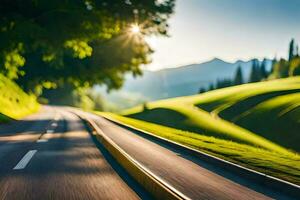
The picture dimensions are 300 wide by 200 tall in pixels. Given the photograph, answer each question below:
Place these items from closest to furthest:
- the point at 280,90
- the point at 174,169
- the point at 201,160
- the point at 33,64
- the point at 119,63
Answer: the point at 174,169 → the point at 201,160 → the point at 119,63 → the point at 33,64 → the point at 280,90

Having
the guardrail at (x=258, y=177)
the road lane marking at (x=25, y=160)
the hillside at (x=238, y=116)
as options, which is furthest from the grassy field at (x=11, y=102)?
the guardrail at (x=258, y=177)

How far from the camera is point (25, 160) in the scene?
37.9 ft

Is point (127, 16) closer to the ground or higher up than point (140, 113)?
higher up

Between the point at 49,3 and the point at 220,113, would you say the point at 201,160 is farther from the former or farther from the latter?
the point at 220,113

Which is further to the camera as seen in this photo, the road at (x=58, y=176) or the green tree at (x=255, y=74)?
the green tree at (x=255, y=74)

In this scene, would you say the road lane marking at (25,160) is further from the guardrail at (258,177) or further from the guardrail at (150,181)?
the guardrail at (258,177)

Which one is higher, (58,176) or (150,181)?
(150,181)

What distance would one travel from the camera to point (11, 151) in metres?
13.8

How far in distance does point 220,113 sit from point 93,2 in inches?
2443

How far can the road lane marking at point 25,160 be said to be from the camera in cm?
1037

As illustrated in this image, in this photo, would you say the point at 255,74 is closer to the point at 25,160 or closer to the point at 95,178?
the point at 25,160

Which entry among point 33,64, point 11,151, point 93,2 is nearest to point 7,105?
point 33,64

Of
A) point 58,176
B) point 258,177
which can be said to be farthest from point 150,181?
point 258,177

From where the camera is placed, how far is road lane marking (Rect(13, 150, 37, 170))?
10366mm
